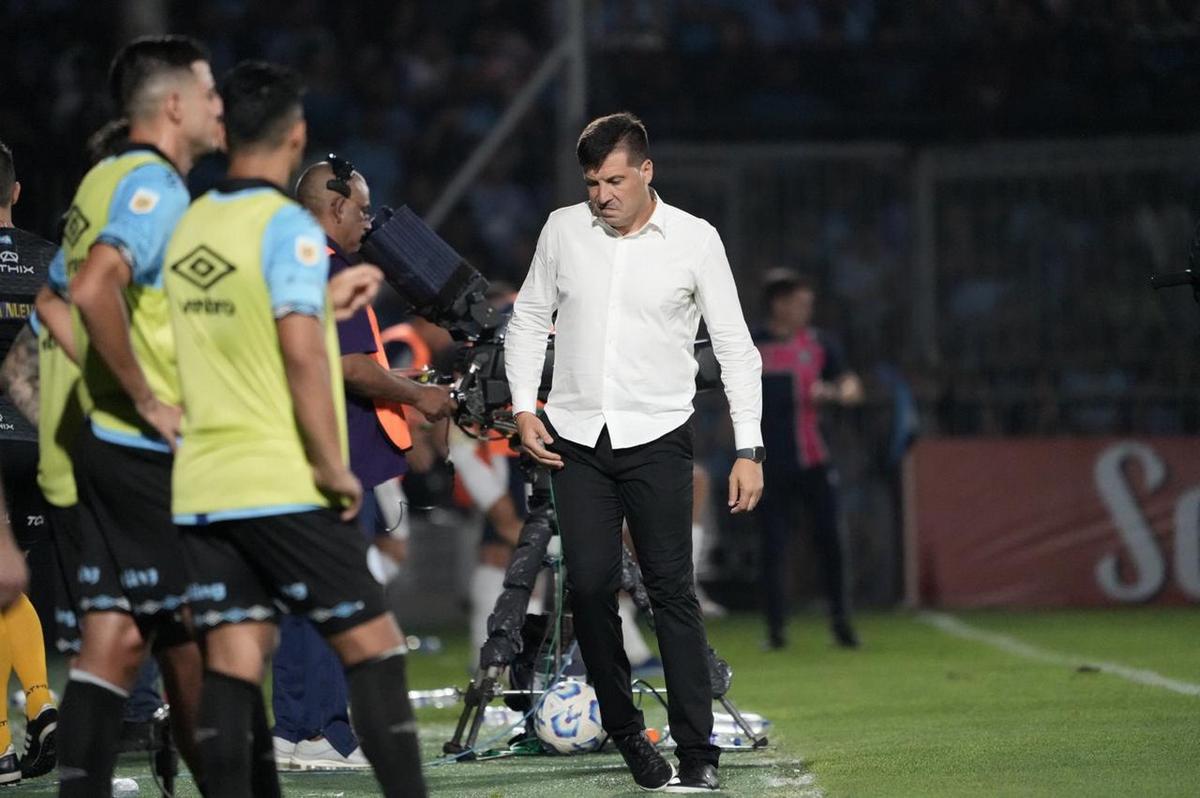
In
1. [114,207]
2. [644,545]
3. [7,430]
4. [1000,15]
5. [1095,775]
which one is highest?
[1000,15]

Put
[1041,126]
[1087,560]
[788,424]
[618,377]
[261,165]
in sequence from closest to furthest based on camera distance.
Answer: [261,165] → [618,377] → [788,424] → [1087,560] → [1041,126]

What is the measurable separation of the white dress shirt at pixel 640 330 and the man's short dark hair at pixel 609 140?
8.6 inches

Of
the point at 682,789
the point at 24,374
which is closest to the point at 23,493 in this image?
the point at 24,374

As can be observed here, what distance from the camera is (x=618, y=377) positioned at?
21.4 feet

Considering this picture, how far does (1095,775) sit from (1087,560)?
857 cm

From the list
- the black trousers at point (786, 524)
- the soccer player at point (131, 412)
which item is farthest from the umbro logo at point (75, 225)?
the black trousers at point (786, 524)

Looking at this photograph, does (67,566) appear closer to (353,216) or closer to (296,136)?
(296,136)

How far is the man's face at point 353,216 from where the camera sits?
757cm

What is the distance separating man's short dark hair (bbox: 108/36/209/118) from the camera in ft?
17.4

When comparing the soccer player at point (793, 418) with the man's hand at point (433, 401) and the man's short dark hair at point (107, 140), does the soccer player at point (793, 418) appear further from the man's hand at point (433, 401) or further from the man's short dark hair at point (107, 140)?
the man's short dark hair at point (107, 140)

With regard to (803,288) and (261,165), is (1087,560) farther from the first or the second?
(261,165)

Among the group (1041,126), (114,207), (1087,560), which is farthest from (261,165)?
(1041,126)

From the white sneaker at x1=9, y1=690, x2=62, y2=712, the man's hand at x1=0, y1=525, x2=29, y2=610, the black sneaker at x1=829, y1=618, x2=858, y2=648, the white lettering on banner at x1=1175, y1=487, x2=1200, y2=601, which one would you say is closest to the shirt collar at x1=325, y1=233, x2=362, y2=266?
the man's hand at x1=0, y1=525, x2=29, y2=610

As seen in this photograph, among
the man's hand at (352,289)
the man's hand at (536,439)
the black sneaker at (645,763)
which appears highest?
the man's hand at (352,289)
